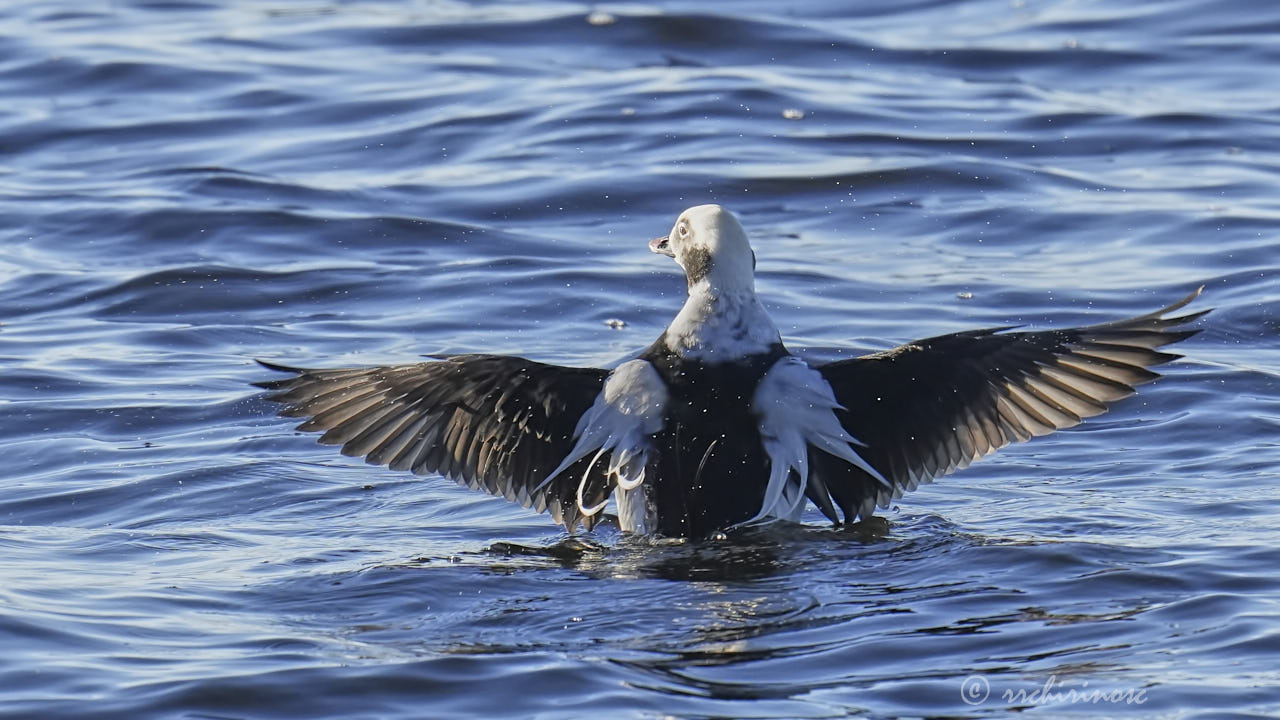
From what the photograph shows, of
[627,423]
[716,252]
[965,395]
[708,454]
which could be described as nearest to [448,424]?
[627,423]

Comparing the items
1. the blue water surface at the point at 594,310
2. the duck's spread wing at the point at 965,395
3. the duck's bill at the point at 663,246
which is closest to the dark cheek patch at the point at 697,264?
the duck's bill at the point at 663,246

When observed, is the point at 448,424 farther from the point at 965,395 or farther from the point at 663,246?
→ the point at 965,395

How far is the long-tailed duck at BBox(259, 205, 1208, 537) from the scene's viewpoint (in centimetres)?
564

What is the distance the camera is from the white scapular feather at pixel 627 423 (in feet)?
18.5

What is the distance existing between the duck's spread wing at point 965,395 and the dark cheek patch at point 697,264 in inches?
18.6

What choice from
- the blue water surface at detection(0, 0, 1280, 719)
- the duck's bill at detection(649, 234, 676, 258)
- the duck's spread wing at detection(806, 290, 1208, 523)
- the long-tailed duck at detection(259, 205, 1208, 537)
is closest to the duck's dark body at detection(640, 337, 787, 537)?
the long-tailed duck at detection(259, 205, 1208, 537)

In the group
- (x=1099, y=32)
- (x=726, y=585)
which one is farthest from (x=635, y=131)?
(x=726, y=585)

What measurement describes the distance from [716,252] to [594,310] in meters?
2.93

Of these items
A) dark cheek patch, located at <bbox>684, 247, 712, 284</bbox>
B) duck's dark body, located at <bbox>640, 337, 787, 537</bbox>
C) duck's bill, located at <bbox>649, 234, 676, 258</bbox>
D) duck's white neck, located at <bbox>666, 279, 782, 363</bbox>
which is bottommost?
duck's dark body, located at <bbox>640, 337, 787, 537</bbox>

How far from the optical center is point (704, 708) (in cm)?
424

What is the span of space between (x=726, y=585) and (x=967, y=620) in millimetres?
709

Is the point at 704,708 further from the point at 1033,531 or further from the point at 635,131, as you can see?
the point at 635,131

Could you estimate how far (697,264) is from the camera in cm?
594

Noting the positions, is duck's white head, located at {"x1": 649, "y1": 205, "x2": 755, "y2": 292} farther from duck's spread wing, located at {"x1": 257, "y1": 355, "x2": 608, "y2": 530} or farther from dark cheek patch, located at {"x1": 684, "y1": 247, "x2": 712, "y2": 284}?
duck's spread wing, located at {"x1": 257, "y1": 355, "x2": 608, "y2": 530}
